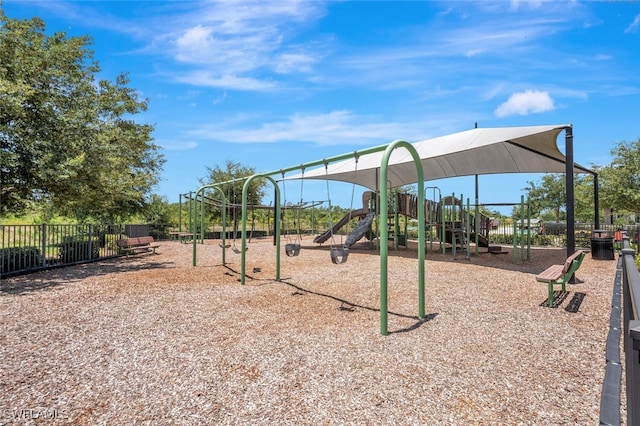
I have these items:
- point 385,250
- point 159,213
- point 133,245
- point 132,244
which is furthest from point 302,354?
point 159,213

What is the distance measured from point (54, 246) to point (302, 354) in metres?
11.5

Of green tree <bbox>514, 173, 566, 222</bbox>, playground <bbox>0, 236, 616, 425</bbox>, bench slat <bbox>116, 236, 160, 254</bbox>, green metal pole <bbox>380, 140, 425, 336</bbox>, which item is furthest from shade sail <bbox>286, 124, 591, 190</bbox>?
green tree <bbox>514, 173, 566, 222</bbox>

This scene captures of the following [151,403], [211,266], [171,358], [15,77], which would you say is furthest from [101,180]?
[151,403]

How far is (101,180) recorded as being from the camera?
11750 millimetres

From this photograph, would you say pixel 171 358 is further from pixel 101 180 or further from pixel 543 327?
pixel 101 180

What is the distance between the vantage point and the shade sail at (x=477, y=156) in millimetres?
10703

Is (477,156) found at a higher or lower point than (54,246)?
higher

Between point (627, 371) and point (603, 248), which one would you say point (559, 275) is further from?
point (603, 248)

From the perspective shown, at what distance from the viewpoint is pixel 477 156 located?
16.0 meters

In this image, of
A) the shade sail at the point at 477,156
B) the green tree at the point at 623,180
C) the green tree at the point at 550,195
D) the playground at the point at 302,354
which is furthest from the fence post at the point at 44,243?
the green tree at the point at 550,195

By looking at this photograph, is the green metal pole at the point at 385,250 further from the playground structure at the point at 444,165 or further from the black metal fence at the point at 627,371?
the black metal fence at the point at 627,371

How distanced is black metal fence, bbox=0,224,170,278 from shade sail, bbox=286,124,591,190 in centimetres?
876

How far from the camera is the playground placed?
299cm

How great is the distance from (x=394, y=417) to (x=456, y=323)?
278 cm
